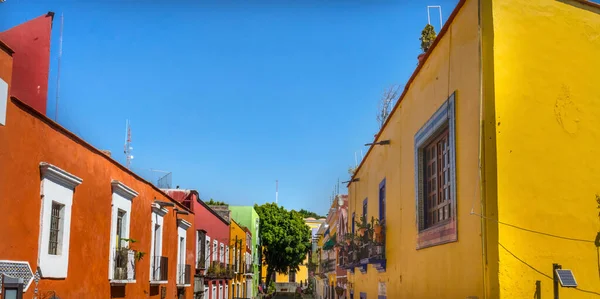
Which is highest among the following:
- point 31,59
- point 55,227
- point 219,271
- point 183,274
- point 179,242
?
point 31,59

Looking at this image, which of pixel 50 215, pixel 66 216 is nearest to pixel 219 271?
pixel 66 216

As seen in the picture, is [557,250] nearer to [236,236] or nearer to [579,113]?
[579,113]

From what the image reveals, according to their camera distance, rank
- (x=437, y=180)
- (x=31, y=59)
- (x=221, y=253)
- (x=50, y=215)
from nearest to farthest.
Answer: (x=437, y=180) < (x=50, y=215) < (x=31, y=59) < (x=221, y=253)

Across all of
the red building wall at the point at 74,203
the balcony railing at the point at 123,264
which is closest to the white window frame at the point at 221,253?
the red building wall at the point at 74,203

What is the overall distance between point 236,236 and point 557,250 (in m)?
25.8

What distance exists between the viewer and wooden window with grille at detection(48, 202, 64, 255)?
8.47 m

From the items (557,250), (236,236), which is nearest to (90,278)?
(557,250)

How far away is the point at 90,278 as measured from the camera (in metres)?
9.79

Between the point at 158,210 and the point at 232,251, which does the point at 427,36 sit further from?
the point at 232,251

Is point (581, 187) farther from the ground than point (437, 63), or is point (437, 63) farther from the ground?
point (437, 63)

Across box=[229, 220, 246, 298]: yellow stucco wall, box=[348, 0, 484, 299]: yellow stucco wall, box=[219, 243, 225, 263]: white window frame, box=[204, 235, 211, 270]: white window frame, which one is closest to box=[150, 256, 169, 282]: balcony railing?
box=[348, 0, 484, 299]: yellow stucco wall

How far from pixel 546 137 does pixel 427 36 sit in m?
5.10

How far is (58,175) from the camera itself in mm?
8320

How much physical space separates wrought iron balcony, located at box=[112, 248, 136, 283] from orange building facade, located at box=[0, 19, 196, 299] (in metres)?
0.02
